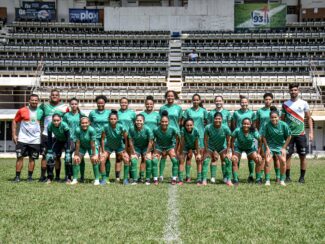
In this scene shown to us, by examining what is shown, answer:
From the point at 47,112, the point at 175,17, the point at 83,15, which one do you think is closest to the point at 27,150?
the point at 47,112

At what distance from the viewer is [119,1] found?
4347 cm

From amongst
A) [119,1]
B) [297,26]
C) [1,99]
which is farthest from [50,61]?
[297,26]

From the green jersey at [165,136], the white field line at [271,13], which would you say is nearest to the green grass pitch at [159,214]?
the green jersey at [165,136]

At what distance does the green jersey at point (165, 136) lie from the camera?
435 inches

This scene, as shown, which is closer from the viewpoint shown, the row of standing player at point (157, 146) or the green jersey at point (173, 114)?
the row of standing player at point (157, 146)

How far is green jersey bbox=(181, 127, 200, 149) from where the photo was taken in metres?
11.2

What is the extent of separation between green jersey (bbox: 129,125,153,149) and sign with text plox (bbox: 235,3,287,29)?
32880 millimetres

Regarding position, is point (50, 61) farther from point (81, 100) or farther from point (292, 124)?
point (292, 124)

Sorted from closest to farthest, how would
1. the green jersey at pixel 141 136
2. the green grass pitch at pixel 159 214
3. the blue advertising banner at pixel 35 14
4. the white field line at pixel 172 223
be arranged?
the white field line at pixel 172 223 → the green grass pitch at pixel 159 214 → the green jersey at pixel 141 136 → the blue advertising banner at pixel 35 14

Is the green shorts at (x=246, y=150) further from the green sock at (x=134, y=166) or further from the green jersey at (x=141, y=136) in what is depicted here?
the green sock at (x=134, y=166)

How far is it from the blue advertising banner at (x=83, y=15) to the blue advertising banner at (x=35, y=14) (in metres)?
1.57

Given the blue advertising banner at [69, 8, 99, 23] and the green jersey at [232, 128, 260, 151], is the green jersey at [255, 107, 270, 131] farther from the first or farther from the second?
the blue advertising banner at [69, 8, 99, 23]

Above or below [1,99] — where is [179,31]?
above

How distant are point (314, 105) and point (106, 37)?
1792 centimetres
